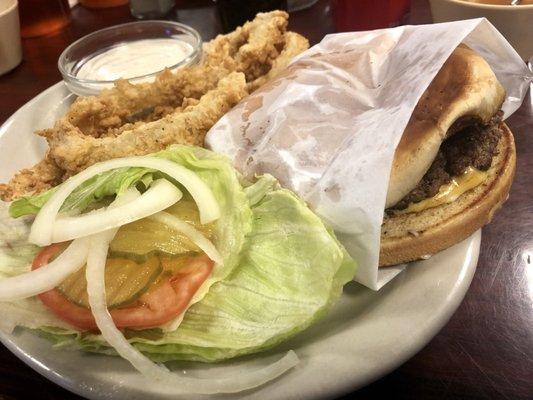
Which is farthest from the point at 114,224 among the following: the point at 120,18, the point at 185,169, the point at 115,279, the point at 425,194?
the point at 120,18

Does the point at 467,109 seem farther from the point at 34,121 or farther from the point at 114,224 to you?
the point at 34,121

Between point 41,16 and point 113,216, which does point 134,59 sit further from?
point 113,216

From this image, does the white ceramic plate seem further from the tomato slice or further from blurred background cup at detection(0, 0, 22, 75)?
blurred background cup at detection(0, 0, 22, 75)

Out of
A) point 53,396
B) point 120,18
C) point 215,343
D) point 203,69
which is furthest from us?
point 120,18

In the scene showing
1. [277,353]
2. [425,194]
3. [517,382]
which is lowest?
[517,382]

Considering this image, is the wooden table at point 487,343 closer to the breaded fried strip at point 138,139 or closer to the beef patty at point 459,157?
the beef patty at point 459,157

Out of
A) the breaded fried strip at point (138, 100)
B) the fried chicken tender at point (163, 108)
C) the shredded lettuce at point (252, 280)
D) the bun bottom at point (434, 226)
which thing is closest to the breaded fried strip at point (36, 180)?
the fried chicken tender at point (163, 108)

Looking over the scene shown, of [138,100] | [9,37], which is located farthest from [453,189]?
[9,37]
